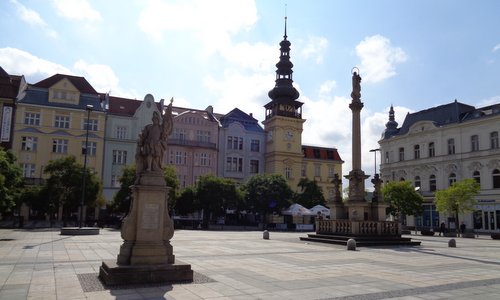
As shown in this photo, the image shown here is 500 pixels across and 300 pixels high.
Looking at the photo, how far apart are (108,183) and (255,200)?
18.4m

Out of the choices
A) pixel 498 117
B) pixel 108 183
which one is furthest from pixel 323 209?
pixel 108 183

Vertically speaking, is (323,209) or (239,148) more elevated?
(239,148)

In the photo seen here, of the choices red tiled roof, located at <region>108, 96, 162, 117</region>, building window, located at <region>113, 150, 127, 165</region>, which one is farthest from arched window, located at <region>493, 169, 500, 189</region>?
red tiled roof, located at <region>108, 96, 162, 117</region>

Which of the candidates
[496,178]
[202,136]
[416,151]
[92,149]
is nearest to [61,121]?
[92,149]

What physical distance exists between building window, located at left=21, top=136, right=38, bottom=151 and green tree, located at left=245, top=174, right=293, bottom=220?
82.7 feet

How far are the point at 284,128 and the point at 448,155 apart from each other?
22.3m

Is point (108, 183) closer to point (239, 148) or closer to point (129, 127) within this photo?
point (129, 127)

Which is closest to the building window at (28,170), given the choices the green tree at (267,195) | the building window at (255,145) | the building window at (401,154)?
the green tree at (267,195)

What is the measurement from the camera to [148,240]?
10750 mm

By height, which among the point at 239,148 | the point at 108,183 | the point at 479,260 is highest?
the point at 239,148

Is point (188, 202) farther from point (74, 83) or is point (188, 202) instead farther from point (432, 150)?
point (432, 150)

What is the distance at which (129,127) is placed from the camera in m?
52.8

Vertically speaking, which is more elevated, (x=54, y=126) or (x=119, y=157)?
(x=54, y=126)

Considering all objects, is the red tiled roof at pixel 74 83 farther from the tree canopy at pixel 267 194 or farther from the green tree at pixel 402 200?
the green tree at pixel 402 200
